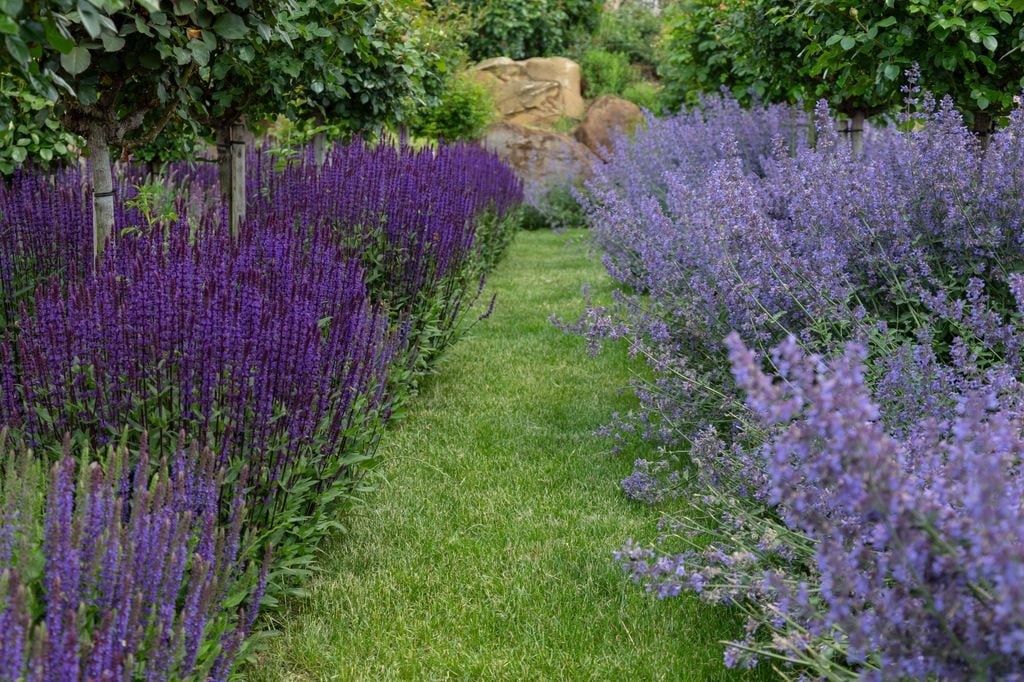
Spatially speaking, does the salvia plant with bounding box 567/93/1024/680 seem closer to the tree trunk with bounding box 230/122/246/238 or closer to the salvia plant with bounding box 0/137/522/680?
the salvia plant with bounding box 0/137/522/680

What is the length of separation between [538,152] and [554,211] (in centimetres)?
161

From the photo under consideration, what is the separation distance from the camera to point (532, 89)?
17.1 m

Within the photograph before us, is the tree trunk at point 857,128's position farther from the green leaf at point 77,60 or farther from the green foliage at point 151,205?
the green leaf at point 77,60

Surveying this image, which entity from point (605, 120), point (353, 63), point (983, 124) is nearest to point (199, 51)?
point (353, 63)

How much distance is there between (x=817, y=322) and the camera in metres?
2.96

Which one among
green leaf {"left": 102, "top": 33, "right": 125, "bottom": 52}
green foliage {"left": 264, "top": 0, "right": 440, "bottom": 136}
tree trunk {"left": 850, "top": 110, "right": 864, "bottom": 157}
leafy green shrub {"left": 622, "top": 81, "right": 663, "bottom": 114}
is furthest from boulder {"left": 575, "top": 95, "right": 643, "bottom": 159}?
green leaf {"left": 102, "top": 33, "right": 125, "bottom": 52}

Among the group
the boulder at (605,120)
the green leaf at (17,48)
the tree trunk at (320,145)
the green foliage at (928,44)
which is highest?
the green foliage at (928,44)

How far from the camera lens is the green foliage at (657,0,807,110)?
6.87 metres

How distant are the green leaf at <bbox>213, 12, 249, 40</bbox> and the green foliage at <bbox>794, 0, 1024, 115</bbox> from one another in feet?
10.2

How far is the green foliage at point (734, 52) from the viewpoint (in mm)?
6867

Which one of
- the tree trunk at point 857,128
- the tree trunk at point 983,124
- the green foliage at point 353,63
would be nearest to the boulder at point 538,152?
the green foliage at point 353,63

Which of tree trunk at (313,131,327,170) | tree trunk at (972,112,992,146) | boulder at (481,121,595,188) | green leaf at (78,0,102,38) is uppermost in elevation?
tree trunk at (972,112,992,146)

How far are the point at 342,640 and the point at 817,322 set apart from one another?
5.95 feet

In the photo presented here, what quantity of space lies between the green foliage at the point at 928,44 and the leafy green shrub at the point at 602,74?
1430cm
